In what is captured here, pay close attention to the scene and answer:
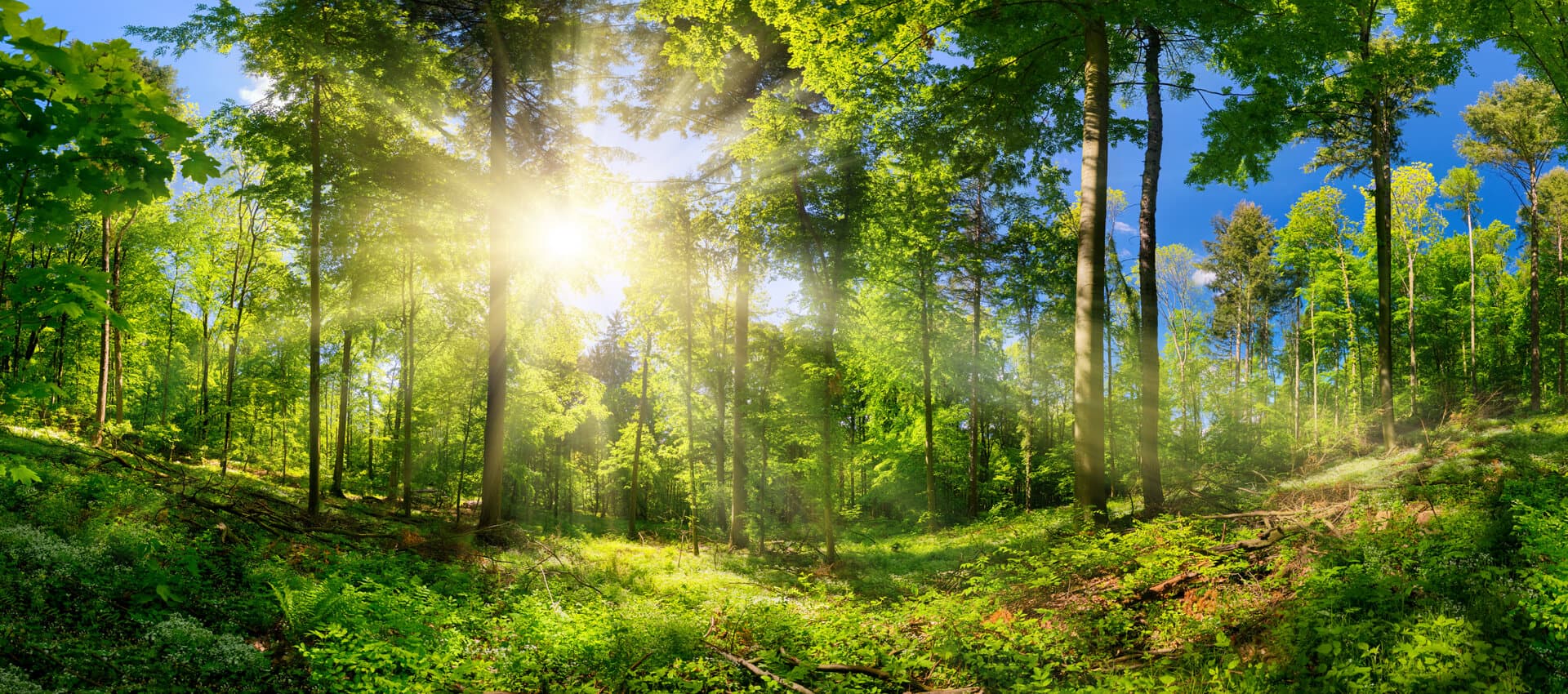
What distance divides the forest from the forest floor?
5 centimetres

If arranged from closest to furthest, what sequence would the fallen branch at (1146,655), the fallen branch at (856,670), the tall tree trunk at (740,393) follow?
the fallen branch at (1146,655)
the fallen branch at (856,670)
the tall tree trunk at (740,393)

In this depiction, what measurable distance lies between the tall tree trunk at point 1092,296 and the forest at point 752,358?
0.23ft

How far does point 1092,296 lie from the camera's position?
847 centimetres

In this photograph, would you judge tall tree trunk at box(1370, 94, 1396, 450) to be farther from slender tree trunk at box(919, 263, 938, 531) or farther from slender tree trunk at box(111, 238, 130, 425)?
slender tree trunk at box(111, 238, 130, 425)

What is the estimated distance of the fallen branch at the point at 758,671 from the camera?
4633mm

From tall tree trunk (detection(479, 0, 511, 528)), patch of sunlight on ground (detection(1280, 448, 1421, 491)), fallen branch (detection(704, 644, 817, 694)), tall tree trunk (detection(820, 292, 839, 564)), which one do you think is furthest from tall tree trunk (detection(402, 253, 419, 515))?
patch of sunlight on ground (detection(1280, 448, 1421, 491))

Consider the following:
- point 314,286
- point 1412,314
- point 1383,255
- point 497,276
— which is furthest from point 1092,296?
point 1412,314

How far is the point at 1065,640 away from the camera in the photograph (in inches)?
208

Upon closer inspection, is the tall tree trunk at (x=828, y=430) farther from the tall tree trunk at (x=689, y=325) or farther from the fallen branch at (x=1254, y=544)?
the fallen branch at (x=1254, y=544)

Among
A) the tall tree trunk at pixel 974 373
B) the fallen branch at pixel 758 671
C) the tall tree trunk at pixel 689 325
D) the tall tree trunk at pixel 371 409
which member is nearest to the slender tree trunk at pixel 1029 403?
the tall tree trunk at pixel 974 373

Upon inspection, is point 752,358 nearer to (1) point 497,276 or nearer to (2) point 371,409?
(1) point 497,276

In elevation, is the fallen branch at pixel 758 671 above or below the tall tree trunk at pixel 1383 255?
below

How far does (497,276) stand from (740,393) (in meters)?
6.48

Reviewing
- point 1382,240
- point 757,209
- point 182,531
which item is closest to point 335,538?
point 182,531
